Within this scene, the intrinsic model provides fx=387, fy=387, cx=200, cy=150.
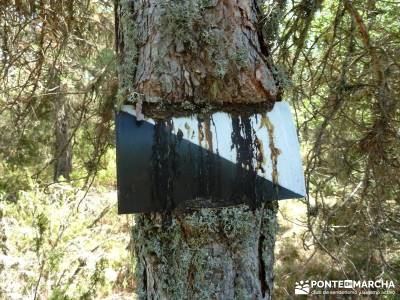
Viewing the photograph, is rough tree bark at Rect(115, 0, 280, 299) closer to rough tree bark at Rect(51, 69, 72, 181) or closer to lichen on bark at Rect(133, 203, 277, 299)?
lichen on bark at Rect(133, 203, 277, 299)

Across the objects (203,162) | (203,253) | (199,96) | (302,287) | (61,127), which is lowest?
(302,287)

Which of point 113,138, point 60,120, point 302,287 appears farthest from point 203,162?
point 60,120

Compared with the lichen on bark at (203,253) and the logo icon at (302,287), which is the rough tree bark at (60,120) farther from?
the logo icon at (302,287)

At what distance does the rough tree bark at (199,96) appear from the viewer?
0.96m

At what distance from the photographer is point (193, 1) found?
39.3 inches

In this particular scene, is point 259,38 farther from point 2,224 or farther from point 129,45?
point 2,224

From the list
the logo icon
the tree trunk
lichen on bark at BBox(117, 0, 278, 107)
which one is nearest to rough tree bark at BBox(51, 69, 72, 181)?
the tree trunk

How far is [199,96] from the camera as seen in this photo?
0.99 meters

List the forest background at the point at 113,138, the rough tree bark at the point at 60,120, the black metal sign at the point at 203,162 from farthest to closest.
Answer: the rough tree bark at the point at 60,120 → the forest background at the point at 113,138 → the black metal sign at the point at 203,162

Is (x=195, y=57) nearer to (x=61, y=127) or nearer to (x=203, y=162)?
(x=203, y=162)

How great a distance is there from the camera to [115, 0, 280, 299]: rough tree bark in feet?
3.16

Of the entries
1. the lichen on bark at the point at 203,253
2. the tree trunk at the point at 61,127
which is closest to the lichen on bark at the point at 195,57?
the lichen on bark at the point at 203,253

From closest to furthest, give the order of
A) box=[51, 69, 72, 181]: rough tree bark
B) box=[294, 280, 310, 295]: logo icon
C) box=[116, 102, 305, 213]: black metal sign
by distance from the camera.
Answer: box=[116, 102, 305, 213]: black metal sign, box=[51, 69, 72, 181]: rough tree bark, box=[294, 280, 310, 295]: logo icon

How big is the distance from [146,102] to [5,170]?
7313mm
